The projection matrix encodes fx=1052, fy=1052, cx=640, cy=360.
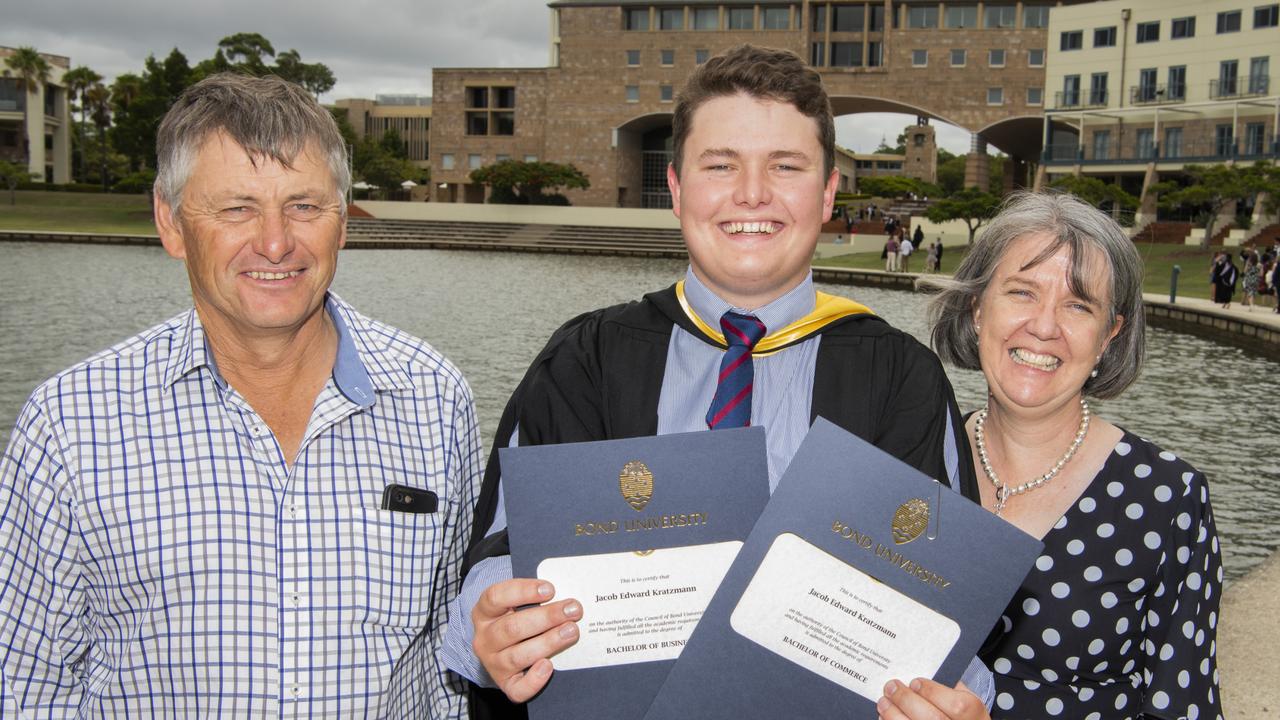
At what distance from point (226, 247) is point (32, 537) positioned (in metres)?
0.74

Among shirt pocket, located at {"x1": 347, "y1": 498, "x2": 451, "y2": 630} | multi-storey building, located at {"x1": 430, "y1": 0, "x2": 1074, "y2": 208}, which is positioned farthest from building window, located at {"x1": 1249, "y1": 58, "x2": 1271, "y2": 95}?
shirt pocket, located at {"x1": 347, "y1": 498, "x2": 451, "y2": 630}

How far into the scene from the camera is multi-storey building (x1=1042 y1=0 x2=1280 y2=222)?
149ft

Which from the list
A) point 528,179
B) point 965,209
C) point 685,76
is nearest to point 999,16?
point 685,76

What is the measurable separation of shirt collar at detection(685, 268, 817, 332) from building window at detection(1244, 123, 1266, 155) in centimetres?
5098

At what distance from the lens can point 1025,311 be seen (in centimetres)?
298

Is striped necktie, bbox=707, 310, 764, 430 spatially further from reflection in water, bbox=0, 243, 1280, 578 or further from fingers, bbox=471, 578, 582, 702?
reflection in water, bbox=0, 243, 1280, 578

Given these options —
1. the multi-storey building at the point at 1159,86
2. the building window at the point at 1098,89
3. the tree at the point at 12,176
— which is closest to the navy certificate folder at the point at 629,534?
the multi-storey building at the point at 1159,86

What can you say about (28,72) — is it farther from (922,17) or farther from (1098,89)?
(1098,89)

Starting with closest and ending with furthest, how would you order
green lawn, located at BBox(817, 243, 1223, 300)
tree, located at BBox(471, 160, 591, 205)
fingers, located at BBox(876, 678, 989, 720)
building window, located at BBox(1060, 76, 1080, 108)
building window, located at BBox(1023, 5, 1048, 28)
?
fingers, located at BBox(876, 678, 989, 720) → green lawn, located at BBox(817, 243, 1223, 300) → building window, located at BBox(1060, 76, 1080, 108) → building window, located at BBox(1023, 5, 1048, 28) → tree, located at BBox(471, 160, 591, 205)

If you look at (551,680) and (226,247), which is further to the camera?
(226,247)

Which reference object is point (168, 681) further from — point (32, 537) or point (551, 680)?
point (551, 680)

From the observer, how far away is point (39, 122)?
2815 inches

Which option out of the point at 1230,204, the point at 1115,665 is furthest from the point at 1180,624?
the point at 1230,204

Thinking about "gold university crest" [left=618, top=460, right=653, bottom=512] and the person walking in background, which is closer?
"gold university crest" [left=618, top=460, right=653, bottom=512]
